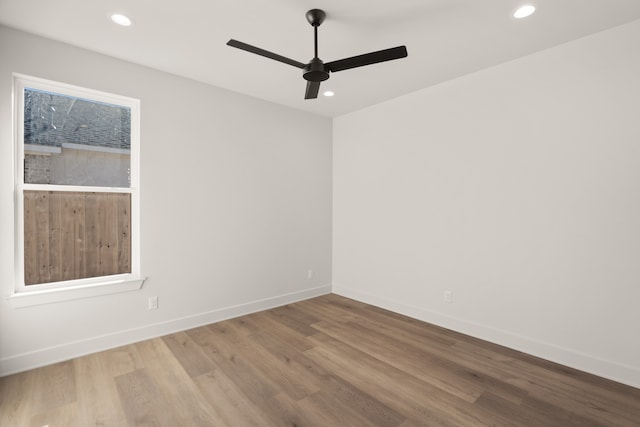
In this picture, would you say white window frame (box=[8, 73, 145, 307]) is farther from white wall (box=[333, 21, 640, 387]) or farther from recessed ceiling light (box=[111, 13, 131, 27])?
white wall (box=[333, 21, 640, 387])

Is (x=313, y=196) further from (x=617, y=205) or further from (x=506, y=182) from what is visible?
(x=617, y=205)

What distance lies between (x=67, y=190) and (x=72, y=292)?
876 mm

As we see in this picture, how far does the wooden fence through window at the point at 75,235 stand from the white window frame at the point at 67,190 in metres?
0.05

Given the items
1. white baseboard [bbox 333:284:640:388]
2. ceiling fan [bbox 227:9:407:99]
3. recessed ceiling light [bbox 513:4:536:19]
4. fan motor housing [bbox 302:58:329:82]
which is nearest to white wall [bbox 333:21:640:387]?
white baseboard [bbox 333:284:640:388]

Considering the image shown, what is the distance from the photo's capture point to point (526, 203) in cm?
274

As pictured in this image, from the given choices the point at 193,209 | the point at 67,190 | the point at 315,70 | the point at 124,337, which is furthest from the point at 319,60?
the point at 124,337

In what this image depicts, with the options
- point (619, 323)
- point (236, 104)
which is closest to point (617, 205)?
point (619, 323)

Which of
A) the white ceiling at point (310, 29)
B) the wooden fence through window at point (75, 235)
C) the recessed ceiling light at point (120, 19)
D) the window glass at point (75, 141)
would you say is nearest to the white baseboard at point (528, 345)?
the white ceiling at point (310, 29)

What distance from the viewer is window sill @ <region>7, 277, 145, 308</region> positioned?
7.83ft

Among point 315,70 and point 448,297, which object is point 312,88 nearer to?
point 315,70

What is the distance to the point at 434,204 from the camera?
11.2 ft

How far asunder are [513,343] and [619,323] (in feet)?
2.59

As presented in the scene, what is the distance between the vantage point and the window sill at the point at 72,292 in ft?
7.83

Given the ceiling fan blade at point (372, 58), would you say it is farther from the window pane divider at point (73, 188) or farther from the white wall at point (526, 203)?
the window pane divider at point (73, 188)
